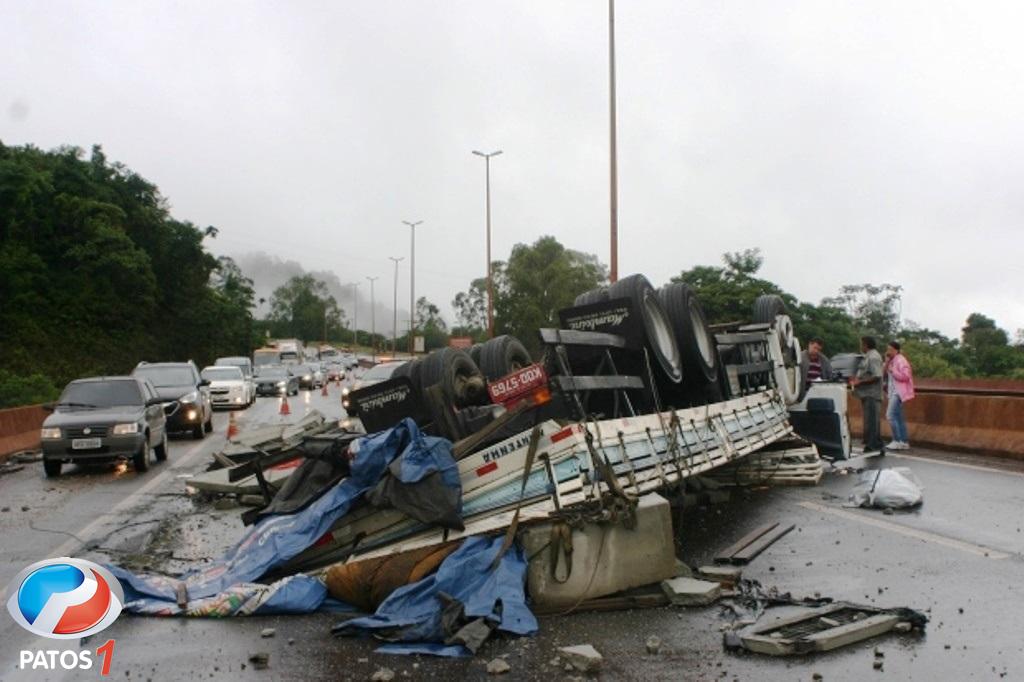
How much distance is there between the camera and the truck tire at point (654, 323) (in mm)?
9406

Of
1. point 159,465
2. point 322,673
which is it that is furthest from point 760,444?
point 159,465

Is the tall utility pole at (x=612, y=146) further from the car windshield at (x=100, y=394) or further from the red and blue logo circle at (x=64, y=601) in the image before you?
the red and blue logo circle at (x=64, y=601)

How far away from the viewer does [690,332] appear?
10352 millimetres

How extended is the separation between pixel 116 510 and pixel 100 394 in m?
5.57

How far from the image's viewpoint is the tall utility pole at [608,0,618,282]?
86.9ft

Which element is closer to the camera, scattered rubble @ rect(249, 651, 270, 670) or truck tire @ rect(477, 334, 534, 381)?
scattered rubble @ rect(249, 651, 270, 670)

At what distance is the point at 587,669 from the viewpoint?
535 centimetres

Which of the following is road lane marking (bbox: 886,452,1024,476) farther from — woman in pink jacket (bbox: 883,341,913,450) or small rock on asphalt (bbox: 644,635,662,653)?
small rock on asphalt (bbox: 644,635,662,653)

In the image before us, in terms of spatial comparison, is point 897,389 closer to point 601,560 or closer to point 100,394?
point 601,560

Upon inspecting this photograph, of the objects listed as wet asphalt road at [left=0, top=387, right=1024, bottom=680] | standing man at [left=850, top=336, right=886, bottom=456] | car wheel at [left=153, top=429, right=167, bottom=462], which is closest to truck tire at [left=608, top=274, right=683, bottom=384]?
wet asphalt road at [left=0, top=387, right=1024, bottom=680]

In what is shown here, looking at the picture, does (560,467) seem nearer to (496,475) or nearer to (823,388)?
(496,475)

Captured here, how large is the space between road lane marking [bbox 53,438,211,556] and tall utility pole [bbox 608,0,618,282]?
12.1 meters

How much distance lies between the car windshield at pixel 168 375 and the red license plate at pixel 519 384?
17.1 m

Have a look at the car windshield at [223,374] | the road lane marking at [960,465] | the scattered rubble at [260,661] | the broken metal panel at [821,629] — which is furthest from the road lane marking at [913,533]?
the car windshield at [223,374]
